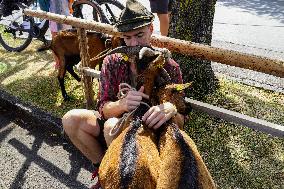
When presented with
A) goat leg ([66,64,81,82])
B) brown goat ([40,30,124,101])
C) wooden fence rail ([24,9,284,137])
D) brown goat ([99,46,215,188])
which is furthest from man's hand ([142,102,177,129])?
goat leg ([66,64,81,82])

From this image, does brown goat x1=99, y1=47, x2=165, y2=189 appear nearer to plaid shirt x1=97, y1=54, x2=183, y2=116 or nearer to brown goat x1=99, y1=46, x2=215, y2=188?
brown goat x1=99, y1=46, x2=215, y2=188

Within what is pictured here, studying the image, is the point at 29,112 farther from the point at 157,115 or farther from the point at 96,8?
the point at 157,115

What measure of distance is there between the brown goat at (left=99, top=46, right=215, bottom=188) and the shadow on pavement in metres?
7.34

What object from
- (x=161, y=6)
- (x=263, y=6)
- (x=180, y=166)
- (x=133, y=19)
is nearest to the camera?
(x=180, y=166)

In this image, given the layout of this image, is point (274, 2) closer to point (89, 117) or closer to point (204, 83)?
point (204, 83)

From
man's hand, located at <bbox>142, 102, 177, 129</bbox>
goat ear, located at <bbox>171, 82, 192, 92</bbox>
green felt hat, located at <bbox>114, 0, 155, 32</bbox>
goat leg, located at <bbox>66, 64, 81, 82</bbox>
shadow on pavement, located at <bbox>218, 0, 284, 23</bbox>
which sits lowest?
shadow on pavement, located at <bbox>218, 0, 284, 23</bbox>

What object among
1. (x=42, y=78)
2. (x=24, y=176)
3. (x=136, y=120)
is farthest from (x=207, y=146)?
(x=42, y=78)

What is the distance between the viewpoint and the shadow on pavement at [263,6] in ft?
30.9

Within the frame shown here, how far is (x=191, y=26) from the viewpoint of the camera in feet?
15.6

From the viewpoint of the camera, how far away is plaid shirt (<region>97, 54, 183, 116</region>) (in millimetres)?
3158

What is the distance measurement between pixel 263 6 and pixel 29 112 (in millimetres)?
7057

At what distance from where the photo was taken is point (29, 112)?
17.8ft

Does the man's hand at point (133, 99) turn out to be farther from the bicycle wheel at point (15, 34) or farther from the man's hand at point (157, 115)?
the bicycle wheel at point (15, 34)

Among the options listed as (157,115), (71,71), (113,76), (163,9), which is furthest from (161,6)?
(157,115)
